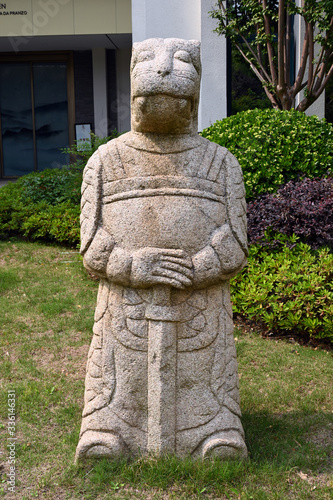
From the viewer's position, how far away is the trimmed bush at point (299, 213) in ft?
19.7

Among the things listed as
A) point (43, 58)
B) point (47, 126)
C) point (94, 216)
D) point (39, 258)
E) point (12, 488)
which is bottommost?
point (12, 488)

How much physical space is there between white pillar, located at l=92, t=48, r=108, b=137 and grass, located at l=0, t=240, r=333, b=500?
695 centimetres

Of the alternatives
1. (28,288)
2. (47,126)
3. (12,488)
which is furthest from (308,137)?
(47,126)

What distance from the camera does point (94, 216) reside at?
10.4 ft

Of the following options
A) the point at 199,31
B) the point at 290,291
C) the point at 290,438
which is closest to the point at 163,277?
the point at 290,438

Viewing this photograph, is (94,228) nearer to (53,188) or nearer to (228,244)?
(228,244)

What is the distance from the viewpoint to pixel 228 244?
3.18 meters

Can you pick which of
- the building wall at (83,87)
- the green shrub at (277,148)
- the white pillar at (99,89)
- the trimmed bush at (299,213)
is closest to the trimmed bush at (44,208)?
the green shrub at (277,148)

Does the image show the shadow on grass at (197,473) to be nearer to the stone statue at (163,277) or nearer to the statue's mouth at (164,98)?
the stone statue at (163,277)

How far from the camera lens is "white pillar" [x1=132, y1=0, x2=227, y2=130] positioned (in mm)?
9625

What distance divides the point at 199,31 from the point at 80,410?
7651mm

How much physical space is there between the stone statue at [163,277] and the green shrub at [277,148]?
3.15 metres

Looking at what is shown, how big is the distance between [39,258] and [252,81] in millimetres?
5499

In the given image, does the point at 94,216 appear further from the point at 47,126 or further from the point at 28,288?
the point at 47,126
